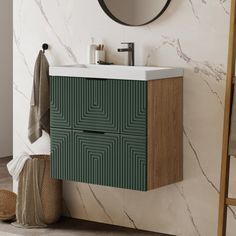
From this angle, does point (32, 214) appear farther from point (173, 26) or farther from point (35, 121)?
point (173, 26)

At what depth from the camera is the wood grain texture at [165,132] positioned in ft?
12.3

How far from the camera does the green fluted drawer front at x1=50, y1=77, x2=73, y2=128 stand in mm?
3953

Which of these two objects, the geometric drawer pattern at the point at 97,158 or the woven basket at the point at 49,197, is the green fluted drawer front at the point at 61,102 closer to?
the geometric drawer pattern at the point at 97,158

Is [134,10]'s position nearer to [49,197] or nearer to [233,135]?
[233,135]

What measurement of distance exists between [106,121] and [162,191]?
0.60 m

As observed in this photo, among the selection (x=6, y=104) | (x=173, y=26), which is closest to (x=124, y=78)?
(x=173, y=26)

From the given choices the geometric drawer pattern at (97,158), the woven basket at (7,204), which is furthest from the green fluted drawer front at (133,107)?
the woven basket at (7,204)

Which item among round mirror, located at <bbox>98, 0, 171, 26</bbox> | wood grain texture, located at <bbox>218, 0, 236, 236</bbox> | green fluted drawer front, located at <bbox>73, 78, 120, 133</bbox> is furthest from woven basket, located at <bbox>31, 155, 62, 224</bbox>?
wood grain texture, located at <bbox>218, 0, 236, 236</bbox>

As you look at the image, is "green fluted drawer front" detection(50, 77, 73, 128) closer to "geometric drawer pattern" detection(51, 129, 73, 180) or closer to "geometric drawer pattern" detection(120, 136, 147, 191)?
"geometric drawer pattern" detection(51, 129, 73, 180)

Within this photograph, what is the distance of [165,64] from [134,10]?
1.22 ft

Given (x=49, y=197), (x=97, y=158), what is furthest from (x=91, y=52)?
(x=49, y=197)

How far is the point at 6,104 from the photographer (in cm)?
646

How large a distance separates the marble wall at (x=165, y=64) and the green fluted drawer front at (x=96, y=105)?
40 centimetres

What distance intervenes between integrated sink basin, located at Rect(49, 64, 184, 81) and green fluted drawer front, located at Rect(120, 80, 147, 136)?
0.04m
